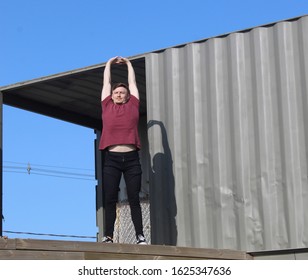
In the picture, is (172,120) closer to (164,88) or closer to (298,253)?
(164,88)

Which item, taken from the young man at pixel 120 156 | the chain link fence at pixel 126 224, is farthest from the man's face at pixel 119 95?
the chain link fence at pixel 126 224

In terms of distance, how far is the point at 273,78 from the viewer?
30.2 feet

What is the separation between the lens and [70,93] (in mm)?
11688

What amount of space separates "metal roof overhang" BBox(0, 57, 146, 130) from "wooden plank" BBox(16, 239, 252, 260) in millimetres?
3103

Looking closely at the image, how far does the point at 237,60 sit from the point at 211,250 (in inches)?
101

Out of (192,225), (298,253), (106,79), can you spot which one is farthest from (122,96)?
(298,253)

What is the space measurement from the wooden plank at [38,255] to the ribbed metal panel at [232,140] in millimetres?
2775

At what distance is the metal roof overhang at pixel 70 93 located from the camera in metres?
10.7

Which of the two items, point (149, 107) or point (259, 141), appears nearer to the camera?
point (259, 141)

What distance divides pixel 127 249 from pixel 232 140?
2.58 meters

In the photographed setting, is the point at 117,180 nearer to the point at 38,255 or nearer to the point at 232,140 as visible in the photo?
the point at 232,140

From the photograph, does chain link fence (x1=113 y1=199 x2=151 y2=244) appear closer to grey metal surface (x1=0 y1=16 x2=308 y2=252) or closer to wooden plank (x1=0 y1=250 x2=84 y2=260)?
grey metal surface (x1=0 y1=16 x2=308 y2=252)

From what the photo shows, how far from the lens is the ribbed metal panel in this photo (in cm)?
892

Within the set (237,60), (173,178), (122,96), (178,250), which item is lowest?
(178,250)
